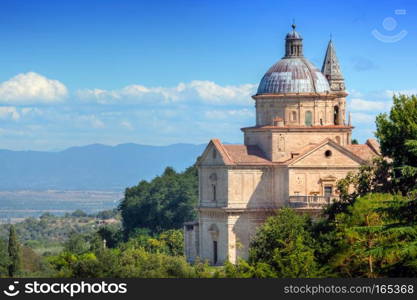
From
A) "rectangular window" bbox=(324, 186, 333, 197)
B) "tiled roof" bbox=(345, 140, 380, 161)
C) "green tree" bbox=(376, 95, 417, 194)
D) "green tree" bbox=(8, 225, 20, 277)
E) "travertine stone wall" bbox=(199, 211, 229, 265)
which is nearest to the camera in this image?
"green tree" bbox=(376, 95, 417, 194)

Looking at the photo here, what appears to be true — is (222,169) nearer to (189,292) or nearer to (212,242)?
(212,242)

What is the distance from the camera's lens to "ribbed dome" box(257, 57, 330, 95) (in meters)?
103

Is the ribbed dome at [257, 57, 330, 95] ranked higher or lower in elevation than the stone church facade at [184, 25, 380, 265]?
higher

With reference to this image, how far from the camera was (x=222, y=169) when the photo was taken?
4001 inches

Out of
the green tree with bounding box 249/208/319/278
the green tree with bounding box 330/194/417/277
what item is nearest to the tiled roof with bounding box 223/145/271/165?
the green tree with bounding box 249/208/319/278

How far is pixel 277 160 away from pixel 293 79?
5.59 meters

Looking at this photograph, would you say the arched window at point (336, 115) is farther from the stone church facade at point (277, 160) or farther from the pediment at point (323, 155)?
the pediment at point (323, 155)

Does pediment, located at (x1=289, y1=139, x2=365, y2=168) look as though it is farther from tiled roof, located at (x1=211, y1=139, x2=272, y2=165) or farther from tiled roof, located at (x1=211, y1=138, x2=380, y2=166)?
tiled roof, located at (x1=211, y1=139, x2=272, y2=165)

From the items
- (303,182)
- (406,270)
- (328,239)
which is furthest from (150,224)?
(406,270)

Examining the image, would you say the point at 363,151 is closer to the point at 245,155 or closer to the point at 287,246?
the point at 245,155

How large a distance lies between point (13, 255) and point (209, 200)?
15074mm

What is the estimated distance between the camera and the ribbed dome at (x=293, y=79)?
103 m

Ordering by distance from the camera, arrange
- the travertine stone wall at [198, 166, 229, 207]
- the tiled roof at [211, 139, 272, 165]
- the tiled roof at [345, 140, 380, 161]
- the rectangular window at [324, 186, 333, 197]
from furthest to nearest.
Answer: the tiled roof at [345, 140, 380, 161], the travertine stone wall at [198, 166, 229, 207], the tiled roof at [211, 139, 272, 165], the rectangular window at [324, 186, 333, 197]

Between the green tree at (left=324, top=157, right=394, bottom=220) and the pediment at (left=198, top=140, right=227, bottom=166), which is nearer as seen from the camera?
the green tree at (left=324, top=157, right=394, bottom=220)
